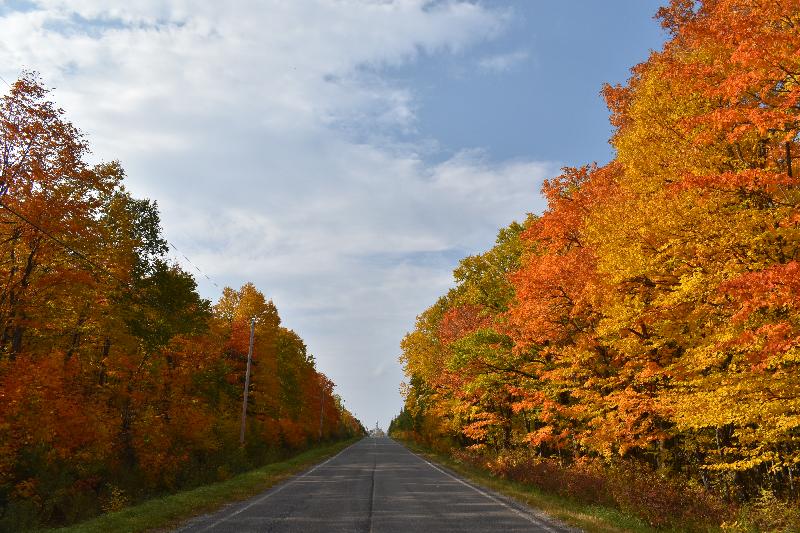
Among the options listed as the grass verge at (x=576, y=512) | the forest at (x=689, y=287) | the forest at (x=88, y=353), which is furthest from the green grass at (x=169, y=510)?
the forest at (x=689, y=287)

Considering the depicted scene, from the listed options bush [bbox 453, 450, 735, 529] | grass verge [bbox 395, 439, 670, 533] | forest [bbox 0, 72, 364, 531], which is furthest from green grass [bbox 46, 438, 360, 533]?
bush [bbox 453, 450, 735, 529]

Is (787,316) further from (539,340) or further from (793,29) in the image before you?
(539,340)

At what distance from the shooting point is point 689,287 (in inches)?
444

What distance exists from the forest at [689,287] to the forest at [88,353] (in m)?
15.8

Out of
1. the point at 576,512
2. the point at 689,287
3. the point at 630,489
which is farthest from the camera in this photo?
the point at 630,489

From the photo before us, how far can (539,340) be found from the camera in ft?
68.0

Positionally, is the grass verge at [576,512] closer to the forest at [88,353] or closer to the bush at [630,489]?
the bush at [630,489]

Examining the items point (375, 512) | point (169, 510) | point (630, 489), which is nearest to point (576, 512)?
point (630, 489)

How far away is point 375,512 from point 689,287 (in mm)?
9012

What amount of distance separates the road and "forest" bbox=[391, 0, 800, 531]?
3.23m

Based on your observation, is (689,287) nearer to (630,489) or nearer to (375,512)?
(630,489)

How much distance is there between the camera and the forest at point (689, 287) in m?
10.4

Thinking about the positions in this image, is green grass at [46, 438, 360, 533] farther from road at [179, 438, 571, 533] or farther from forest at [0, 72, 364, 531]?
forest at [0, 72, 364, 531]

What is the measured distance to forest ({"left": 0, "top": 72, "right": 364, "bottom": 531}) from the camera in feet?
55.7
